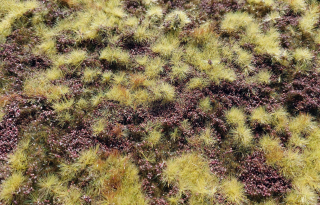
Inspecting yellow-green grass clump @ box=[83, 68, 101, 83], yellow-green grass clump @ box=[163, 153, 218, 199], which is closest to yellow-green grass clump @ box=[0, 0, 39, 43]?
yellow-green grass clump @ box=[83, 68, 101, 83]

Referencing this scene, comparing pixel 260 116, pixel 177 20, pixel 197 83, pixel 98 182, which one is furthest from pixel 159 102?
pixel 177 20

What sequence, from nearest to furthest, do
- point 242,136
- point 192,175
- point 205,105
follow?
point 192,175 → point 242,136 → point 205,105

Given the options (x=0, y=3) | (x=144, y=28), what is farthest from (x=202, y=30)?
(x=0, y=3)

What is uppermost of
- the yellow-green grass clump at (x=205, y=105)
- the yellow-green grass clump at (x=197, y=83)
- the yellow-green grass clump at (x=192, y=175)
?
the yellow-green grass clump at (x=197, y=83)

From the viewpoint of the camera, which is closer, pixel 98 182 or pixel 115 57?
pixel 98 182

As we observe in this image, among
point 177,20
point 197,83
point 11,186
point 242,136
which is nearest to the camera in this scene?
point 11,186

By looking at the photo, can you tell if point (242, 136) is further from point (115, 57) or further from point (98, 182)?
point (115, 57)

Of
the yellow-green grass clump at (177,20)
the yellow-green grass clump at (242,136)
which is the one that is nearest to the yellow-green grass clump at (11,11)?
the yellow-green grass clump at (177,20)

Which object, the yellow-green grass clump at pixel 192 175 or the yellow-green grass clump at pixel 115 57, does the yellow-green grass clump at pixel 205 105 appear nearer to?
the yellow-green grass clump at pixel 192 175

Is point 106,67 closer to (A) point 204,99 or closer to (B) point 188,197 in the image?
(A) point 204,99
